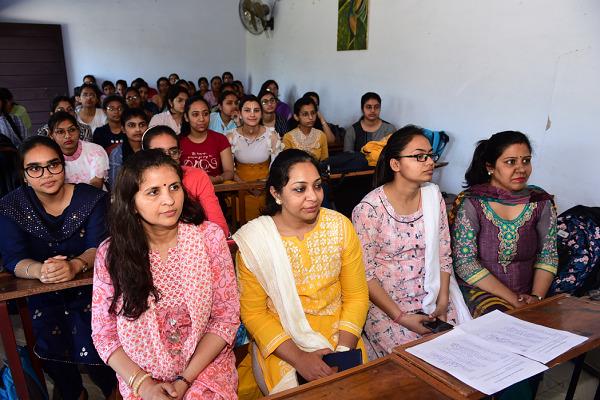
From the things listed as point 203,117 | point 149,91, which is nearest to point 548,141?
point 203,117

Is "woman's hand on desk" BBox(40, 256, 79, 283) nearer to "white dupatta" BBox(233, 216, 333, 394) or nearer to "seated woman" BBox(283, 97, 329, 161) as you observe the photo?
"white dupatta" BBox(233, 216, 333, 394)

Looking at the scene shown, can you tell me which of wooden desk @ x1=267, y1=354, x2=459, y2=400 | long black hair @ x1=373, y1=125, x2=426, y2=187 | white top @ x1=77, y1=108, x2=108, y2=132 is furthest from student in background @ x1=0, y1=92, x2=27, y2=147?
wooden desk @ x1=267, y1=354, x2=459, y2=400

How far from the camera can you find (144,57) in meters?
8.55

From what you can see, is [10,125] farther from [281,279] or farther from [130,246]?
[281,279]

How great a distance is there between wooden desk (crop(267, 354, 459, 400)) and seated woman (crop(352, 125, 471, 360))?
72 cm

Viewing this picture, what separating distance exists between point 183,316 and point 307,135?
3253 mm

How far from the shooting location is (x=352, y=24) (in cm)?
551

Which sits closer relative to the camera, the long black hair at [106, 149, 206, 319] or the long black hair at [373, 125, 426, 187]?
the long black hair at [106, 149, 206, 319]

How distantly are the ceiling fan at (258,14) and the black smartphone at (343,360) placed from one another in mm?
7573

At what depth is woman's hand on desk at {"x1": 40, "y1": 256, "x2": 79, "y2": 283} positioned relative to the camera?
158 centimetres

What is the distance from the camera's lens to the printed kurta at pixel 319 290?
1652 mm

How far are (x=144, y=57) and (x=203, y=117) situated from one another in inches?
240

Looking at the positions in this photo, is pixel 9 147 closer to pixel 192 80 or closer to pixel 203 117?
pixel 203 117

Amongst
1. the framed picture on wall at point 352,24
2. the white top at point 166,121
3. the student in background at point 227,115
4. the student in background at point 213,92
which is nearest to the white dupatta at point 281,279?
the student in background at point 227,115
